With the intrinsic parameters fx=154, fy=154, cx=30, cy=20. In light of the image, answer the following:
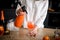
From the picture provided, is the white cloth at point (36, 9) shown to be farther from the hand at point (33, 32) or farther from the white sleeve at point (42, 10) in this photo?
the hand at point (33, 32)

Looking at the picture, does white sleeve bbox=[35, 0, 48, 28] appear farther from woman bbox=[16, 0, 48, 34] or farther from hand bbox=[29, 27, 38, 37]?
hand bbox=[29, 27, 38, 37]

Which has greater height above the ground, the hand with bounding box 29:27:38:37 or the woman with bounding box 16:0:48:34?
the woman with bounding box 16:0:48:34

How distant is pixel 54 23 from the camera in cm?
175

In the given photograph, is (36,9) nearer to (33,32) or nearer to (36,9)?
(36,9)

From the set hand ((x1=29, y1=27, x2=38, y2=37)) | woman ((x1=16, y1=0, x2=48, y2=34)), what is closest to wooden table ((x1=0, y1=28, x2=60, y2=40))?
hand ((x1=29, y1=27, x2=38, y2=37))

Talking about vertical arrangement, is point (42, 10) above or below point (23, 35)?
above

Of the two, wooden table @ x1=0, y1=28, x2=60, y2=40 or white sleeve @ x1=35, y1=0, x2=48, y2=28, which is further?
white sleeve @ x1=35, y1=0, x2=48, y2=28

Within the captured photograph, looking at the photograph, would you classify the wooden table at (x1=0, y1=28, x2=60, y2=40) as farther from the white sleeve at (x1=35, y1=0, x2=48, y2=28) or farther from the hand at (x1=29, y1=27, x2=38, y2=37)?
the white sleeve at (x1=35, y1=0, x2=48, y2=28)

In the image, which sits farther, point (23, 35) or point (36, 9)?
point (36, 9)

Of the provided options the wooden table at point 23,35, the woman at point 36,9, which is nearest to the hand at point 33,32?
the wooden table at point 23,35

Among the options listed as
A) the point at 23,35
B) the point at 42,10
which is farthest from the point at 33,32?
the point at 42,10

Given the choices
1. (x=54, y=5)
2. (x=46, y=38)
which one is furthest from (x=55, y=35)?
(x=54, y=5)

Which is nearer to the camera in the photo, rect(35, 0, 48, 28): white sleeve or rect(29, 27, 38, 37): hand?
rect(29, 27, 38, 37): hand

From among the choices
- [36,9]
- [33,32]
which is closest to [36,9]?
[36,9]
